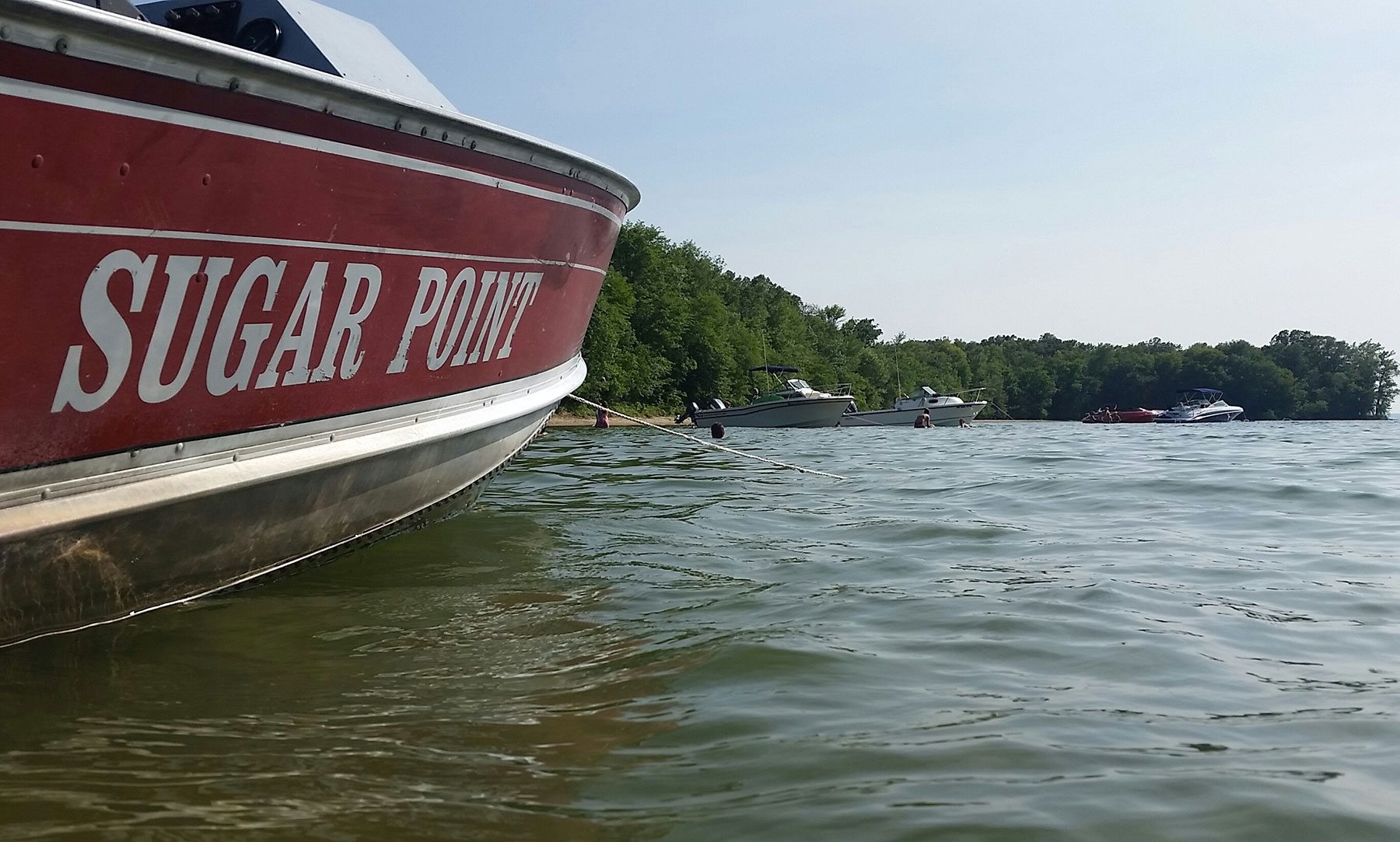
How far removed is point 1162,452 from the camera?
1348 cm

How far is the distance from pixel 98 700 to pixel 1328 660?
335cm

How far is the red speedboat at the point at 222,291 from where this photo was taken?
2.55 meters

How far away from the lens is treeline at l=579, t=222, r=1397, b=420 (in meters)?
50.2

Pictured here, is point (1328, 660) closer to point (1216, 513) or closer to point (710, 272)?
point (1216, 513)

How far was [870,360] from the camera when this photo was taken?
79938 millimetres

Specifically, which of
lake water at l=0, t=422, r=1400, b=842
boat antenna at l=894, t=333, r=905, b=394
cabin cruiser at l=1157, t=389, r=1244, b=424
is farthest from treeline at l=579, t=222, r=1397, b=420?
lake water at l=0, t=422, r=1400, b=842

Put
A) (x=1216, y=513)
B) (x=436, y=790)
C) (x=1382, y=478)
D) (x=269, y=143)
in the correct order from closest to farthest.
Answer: (x=436, y=790) → (x=269, y=143) → (x=1216, y=513) → (x=1382, y=478)

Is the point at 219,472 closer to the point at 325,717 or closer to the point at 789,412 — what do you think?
the point at 325,717

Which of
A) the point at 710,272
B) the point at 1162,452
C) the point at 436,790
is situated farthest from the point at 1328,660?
the point at 710,272

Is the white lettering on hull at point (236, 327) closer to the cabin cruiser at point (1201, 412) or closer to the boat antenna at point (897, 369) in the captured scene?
the cabin cruiser at point (1201, 412)

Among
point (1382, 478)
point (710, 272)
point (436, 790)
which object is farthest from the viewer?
point (710, 272)

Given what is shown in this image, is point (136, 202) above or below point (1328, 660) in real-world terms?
above

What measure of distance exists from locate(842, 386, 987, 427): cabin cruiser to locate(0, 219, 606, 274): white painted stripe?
117ft

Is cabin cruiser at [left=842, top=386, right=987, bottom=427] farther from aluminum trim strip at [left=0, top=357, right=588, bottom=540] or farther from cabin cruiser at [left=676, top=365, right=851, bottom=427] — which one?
aluminum trim strip at [left=0, top=357, right=588, bottom=540]
